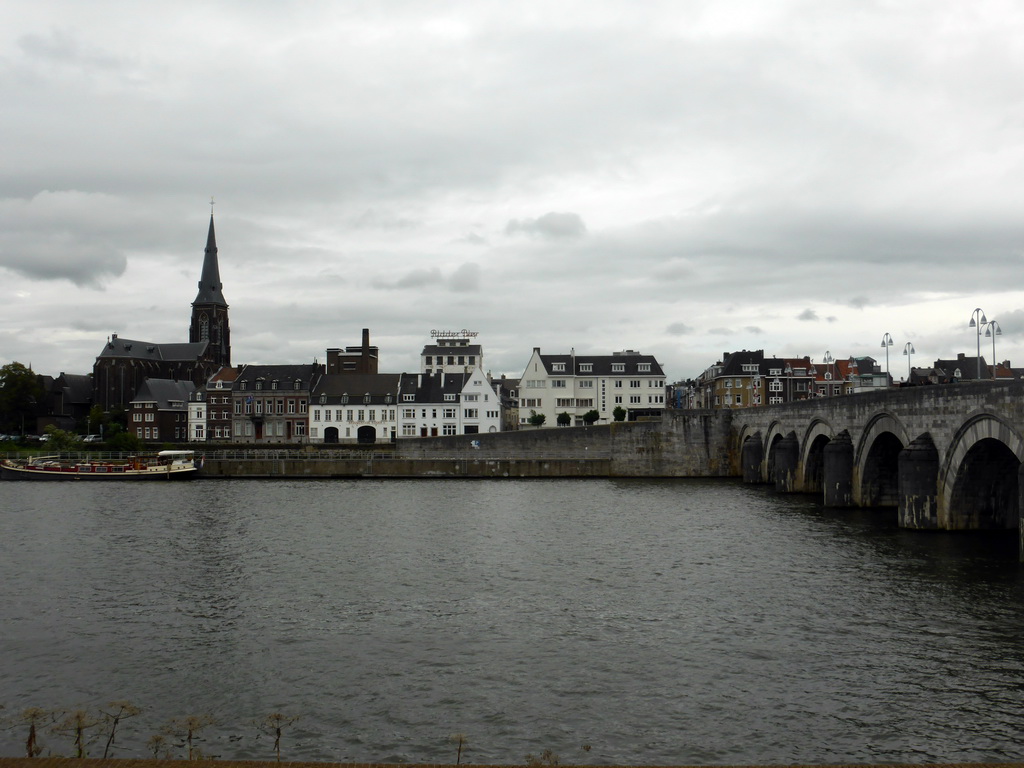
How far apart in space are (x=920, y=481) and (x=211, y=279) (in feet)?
435

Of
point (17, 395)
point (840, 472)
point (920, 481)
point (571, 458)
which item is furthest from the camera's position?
point (17, 395)

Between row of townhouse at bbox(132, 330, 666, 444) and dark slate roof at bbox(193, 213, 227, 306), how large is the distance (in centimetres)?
3709

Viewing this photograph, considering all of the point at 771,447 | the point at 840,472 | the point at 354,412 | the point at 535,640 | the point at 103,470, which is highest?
the point at 354,412

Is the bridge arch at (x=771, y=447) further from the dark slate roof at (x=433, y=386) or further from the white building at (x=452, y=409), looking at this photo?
the dark slate roof at (x=433, y=386)

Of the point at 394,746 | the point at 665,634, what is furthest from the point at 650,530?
the point at 394,746

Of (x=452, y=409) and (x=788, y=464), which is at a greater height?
(x=452, y=409)

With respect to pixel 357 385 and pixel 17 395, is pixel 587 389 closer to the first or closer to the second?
pixel 357 385

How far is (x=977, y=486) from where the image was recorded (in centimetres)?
3572

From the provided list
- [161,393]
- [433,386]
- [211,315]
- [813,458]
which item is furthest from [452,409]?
[211,315]

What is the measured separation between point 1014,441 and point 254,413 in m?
94.6

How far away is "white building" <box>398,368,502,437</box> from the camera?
104m

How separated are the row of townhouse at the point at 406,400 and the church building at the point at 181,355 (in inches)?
1011

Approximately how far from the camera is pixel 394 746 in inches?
567

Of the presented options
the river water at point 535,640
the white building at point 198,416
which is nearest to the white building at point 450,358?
the white building at point 198,416
